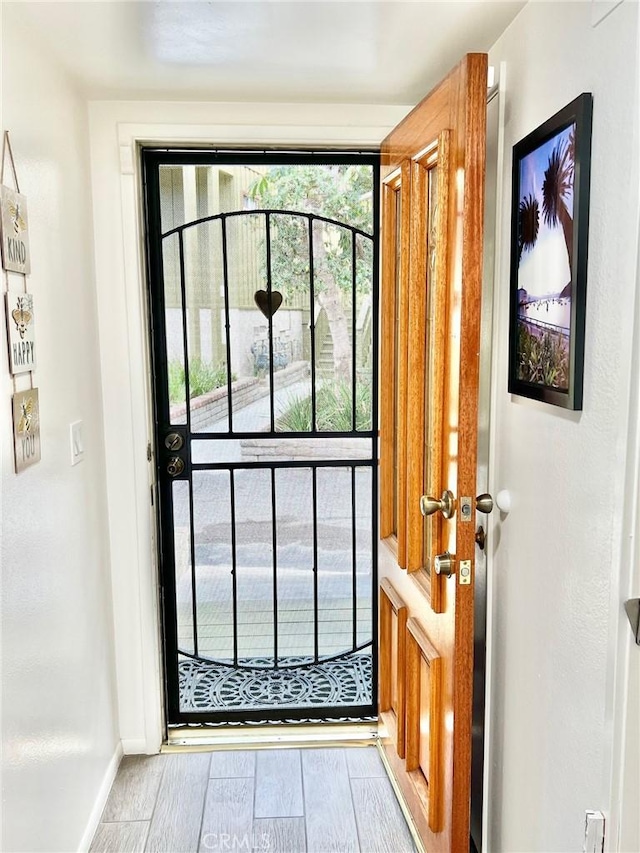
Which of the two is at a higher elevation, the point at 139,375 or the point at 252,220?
the point at 252,220

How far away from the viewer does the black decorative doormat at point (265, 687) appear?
2.49 metres

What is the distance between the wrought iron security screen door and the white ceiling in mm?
298

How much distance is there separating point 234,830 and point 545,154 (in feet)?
6.51

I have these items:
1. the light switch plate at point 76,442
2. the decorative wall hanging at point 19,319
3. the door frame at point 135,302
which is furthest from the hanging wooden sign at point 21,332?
the door frame at point 135,302

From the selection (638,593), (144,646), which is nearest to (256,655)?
(144,646)

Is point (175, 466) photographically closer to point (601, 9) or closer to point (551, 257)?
point (551, 257)

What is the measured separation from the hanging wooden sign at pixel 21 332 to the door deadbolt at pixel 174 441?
2.63 feet

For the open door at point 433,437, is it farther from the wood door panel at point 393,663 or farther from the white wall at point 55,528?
the white wall at point 55,528

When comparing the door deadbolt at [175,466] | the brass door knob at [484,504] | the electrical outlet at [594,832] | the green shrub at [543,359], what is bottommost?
the electrical outlet at [594,832]

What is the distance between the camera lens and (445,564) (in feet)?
4.98

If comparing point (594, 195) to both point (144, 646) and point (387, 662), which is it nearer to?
point (387, 662)

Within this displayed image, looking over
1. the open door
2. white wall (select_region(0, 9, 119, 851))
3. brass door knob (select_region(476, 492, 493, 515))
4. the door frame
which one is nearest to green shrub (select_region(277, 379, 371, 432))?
the open door

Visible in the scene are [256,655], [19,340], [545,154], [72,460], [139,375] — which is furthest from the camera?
[256,655]

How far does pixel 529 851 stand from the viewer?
149cm
